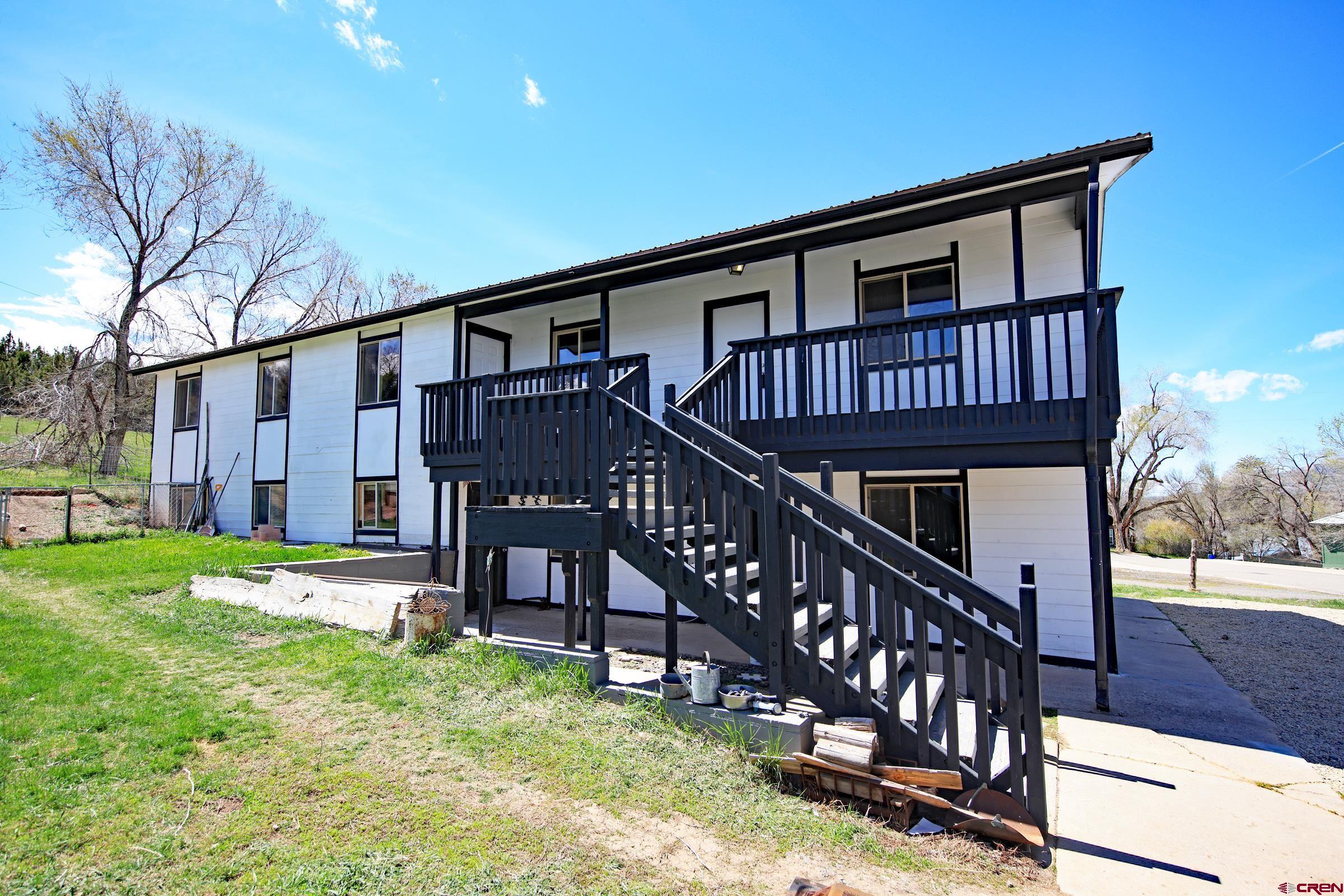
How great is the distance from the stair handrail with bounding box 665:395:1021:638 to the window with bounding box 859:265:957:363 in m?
3.30

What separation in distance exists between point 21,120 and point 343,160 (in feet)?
45.4

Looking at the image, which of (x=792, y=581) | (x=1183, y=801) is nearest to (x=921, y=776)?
(x=792, y=581)

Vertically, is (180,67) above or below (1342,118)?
above

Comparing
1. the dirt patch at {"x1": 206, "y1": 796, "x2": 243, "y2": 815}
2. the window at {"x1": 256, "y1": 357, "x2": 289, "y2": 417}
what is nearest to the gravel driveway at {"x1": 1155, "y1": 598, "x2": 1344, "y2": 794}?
the dirt patch at {"x1": 206, "y1": 796, "x2": 243, "y2": 815}

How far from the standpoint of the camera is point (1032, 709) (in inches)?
129

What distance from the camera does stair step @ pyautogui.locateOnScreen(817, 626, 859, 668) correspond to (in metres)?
4.16

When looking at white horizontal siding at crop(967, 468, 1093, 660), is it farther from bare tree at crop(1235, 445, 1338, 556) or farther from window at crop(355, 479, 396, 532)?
bare tree at crop(1235, 445, 1338, 556)

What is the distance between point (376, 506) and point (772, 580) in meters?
11.1

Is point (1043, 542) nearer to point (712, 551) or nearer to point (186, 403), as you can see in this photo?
point (712, 551)

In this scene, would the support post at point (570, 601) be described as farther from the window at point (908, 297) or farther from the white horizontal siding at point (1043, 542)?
the white horizontal siding at point (1043, 542)

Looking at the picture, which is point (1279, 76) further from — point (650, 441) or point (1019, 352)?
point (650, 441)

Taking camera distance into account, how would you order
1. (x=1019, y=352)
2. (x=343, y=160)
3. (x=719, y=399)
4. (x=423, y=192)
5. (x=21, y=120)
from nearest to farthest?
1. (x=1019, y=352)
2. (x=719, y=399)
3. (x=343, y=160)
4. (x=423, y=192)
5. (x=21, y=120)

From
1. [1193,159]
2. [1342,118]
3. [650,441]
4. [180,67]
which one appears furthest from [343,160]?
[1342,118]

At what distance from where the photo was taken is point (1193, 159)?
10.9 meters
